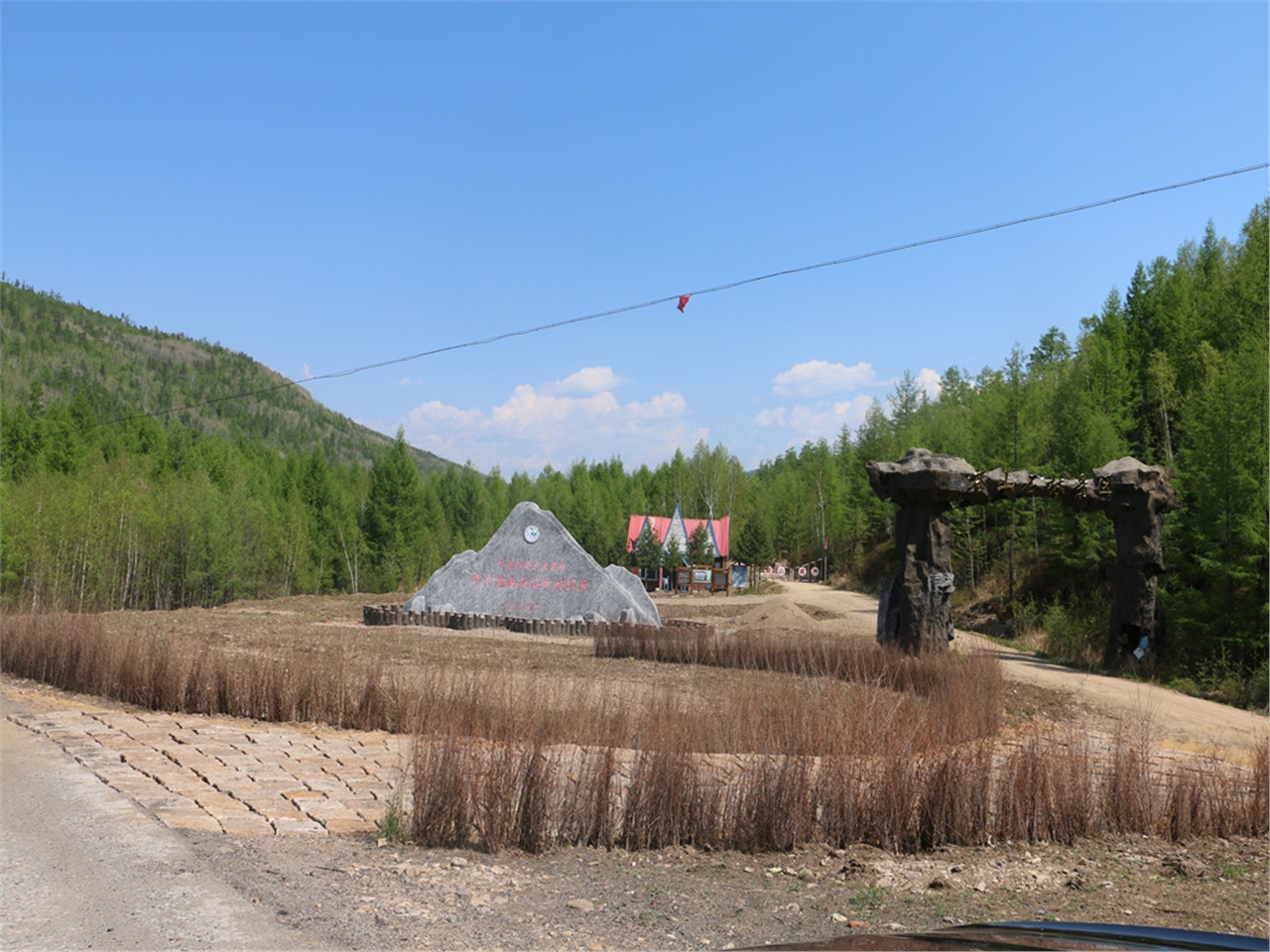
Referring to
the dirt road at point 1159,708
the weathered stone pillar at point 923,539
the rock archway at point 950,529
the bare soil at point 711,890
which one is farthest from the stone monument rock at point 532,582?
the bare soil at point 711,890

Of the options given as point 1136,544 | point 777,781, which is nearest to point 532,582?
point 1136,544

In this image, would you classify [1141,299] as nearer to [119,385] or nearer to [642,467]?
[642,467]

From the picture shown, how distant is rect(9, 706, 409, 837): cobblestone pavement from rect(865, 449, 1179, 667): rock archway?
27.7 feet

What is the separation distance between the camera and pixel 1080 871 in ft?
15.4

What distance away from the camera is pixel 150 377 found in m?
112

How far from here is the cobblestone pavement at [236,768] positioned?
5.06 metres

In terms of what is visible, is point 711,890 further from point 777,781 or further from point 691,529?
point 691,529

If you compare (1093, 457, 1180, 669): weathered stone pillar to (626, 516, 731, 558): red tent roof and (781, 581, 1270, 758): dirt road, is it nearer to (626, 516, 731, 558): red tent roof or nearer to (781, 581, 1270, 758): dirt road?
(781, 581, 1270, 758): dirt road

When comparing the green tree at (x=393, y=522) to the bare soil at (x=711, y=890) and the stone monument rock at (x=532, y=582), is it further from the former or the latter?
the bare soil at (x=711, y=890)

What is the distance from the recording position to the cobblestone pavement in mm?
5059

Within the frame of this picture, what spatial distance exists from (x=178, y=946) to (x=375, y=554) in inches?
1711

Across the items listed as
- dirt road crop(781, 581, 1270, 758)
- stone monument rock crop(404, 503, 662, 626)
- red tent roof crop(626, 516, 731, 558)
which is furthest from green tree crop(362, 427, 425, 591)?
dirt road crop(781, 581, 1270, 758)

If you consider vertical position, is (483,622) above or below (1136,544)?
below

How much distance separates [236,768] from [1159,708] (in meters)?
10.3
